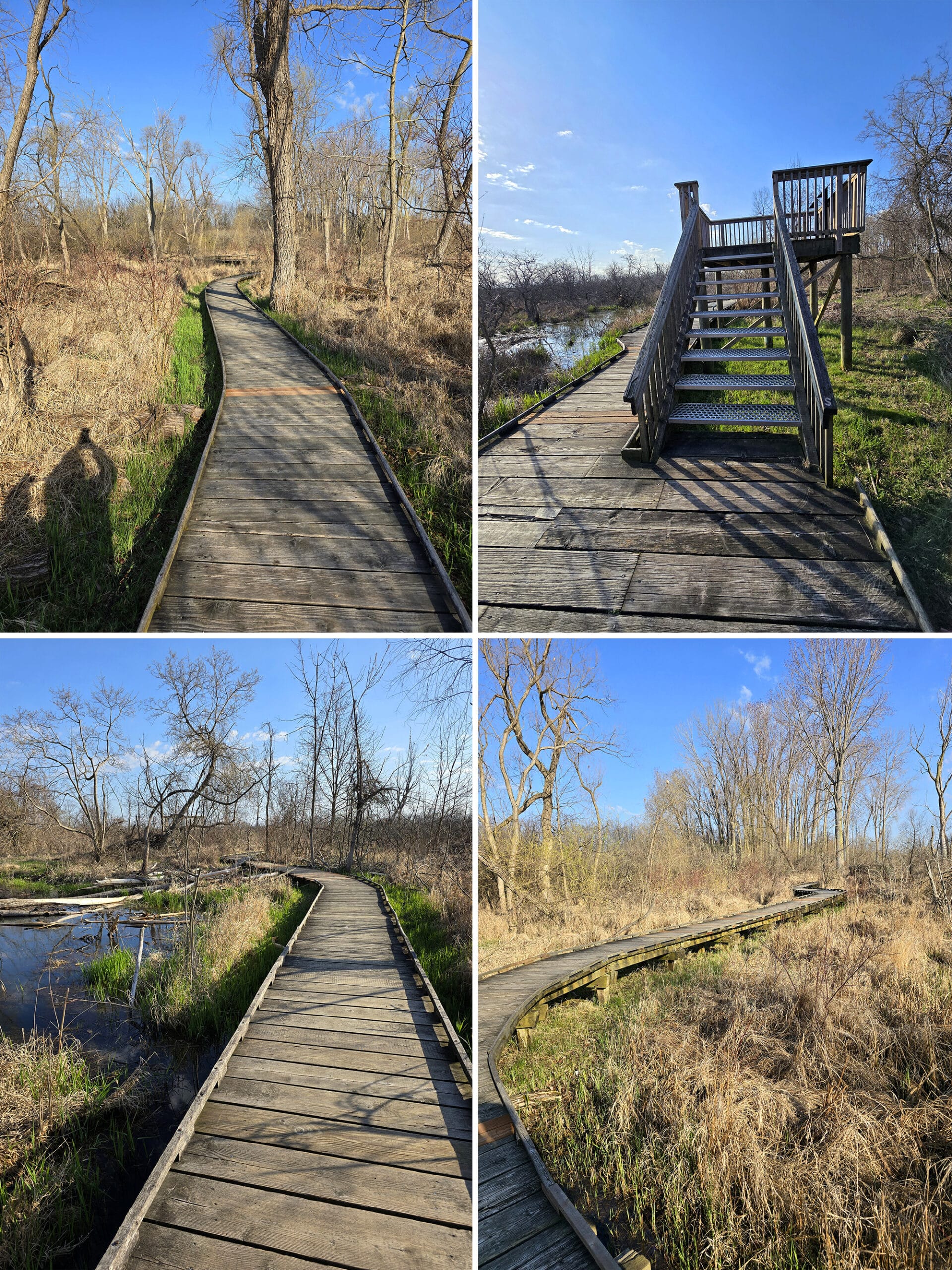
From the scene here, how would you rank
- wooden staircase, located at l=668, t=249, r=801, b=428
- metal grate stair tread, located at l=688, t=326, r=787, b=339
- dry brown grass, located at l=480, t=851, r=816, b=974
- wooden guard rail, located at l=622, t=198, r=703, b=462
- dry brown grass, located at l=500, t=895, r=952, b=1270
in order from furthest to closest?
dry brown grass, located at l=480, t=851, r=816, b=974, metal grate stair tread, located at l=688, t=326, r=787, b=339, wooden staircase, located at l=668, t=249, r=801, b=428, wooden guard rail, located at l=622, t=198, r=703, b=462, dry brown grass, located at l=500, t=895, r=952, b=1270

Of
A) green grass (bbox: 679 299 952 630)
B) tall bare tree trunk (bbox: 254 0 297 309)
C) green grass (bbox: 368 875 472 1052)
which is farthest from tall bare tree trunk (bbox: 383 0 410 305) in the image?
green grass (bbox: 368 875 472 1052)

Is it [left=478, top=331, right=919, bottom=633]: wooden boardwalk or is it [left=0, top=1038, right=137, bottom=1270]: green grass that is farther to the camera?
[left=478, top=331, right=919, bottom=633]: wooden boardwalk

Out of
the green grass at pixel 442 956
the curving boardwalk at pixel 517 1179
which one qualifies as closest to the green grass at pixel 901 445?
the curving boardwalk at pixel 517 1179

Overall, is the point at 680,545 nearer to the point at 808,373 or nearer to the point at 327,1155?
the point at 808,373

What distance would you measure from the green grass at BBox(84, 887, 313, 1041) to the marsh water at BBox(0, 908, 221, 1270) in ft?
0.43

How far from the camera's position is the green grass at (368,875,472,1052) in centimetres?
590

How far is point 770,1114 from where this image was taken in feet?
14.2

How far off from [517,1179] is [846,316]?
10.5 metres

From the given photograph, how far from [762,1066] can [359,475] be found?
18.1 ft

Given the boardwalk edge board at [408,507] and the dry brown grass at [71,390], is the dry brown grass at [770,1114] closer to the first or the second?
the boardwalk edge board at [408,507]

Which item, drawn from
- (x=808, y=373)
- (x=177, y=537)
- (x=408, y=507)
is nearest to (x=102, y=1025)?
(x=177, y=537)

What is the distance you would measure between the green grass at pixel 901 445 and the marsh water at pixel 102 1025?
5523 millimetres

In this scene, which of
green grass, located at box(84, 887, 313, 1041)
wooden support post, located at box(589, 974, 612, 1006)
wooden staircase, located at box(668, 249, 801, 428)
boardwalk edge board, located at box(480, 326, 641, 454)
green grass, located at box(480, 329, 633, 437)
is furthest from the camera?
green grass, located at box(480, 329, 633, 437)

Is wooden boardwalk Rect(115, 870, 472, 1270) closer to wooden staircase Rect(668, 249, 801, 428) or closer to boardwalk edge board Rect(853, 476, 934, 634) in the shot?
boardwalk edge board Rect(853, 476, 934, 634)
